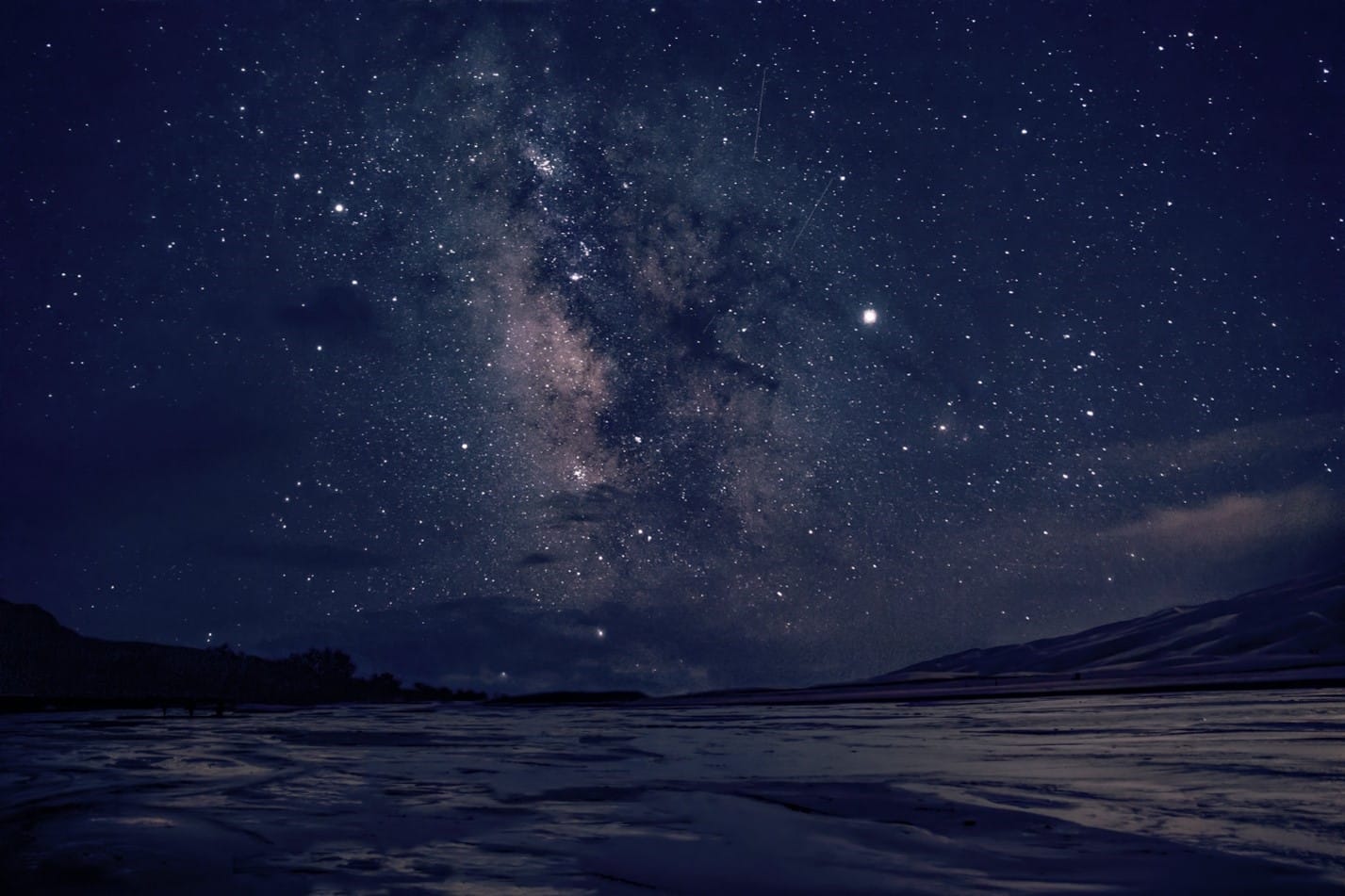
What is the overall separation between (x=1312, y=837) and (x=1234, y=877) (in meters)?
1.14

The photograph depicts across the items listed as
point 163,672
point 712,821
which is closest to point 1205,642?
point 712,821

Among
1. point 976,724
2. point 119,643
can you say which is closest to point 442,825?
point 976,724

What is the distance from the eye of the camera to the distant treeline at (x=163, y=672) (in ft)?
533

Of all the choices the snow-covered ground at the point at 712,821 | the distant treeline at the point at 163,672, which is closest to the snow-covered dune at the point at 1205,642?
the snow-covered ground at the point at 712,821

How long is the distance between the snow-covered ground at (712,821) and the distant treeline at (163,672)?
165787 mm

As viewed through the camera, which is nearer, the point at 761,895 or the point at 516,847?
the point at 761,895

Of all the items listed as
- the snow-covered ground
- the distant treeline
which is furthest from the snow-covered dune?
the distant treeline

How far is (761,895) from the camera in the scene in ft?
11.0

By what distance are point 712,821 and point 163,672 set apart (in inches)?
7851

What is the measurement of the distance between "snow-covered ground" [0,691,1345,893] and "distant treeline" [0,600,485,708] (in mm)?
165787

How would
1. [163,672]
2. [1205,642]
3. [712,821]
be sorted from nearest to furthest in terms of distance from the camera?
[712,821]
[1205,642]
[163,672]

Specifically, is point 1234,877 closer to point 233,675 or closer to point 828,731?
point 828,731

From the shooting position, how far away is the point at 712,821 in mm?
5359

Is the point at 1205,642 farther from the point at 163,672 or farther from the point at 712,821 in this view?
the point at 163,672
